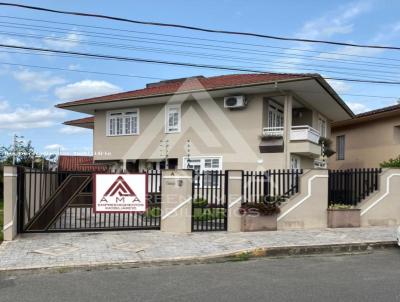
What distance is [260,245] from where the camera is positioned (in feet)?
33.7

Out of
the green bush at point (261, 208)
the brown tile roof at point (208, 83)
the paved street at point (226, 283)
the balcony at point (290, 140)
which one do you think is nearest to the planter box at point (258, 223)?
the green bush at point (261, 208)

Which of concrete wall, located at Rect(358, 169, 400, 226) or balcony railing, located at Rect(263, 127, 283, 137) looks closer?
concrete wall, located at Rect(358, 169, 400, 226)

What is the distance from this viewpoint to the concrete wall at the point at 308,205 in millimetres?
12930

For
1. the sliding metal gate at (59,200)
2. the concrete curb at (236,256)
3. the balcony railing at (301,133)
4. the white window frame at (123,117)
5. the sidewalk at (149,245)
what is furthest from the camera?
the white window frame at (123,117)

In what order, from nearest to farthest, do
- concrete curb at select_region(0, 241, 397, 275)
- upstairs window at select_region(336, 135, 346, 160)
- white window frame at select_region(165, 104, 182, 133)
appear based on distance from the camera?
concrete curb at select_region(0, 241, 397, 275), white window frame at select_region(165, 104, 182, 133), upstairs window at select_region(336, 135, 346, 160)

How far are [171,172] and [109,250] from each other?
3.16 m

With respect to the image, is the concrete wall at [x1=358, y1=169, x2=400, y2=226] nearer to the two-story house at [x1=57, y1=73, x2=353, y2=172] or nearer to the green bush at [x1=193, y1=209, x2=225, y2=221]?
the green bush at [x1=193, y1=209, x2=225, y2=221]

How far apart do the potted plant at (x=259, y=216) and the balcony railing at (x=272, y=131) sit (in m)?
8.21

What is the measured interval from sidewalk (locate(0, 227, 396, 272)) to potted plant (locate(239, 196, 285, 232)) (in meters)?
0.40

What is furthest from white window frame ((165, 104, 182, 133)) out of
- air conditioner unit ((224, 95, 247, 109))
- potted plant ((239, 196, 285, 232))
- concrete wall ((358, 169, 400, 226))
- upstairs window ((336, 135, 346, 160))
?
upstairs window ((336, 135, 346, 160))

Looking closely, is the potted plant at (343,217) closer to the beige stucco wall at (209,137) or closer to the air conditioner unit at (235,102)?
the beige stucco wall at (209,137)

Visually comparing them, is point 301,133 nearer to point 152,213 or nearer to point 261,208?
point 261,208

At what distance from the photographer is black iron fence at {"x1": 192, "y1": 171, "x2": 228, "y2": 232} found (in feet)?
41.0

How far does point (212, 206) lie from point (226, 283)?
576cm
